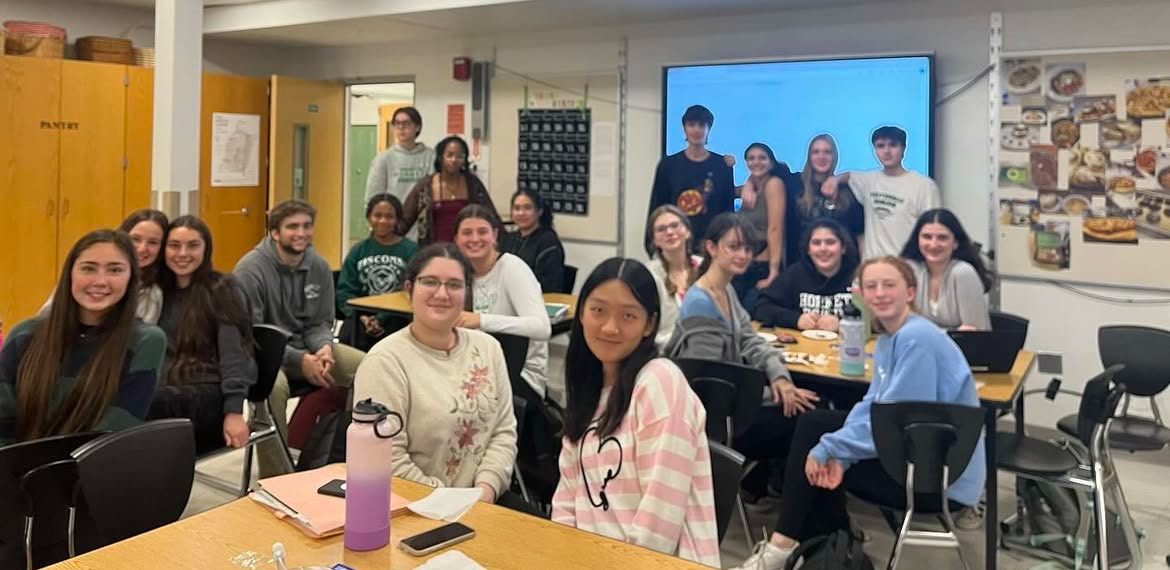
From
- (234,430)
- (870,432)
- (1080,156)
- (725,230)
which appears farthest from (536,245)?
(1080,156)

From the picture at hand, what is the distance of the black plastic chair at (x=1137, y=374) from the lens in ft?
10.9

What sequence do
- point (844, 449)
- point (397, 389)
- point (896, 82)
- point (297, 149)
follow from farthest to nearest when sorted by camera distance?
point (297, 149) < point (896, 82) < point (844, 449) < point (397, 389)

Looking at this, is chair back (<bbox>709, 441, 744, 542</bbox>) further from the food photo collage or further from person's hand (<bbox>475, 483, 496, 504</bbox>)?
the food photo collage

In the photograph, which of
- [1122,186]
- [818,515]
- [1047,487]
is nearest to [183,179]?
[818,515]

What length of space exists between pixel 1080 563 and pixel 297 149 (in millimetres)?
6568

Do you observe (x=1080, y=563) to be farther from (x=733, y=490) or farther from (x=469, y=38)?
(x=469, y=38)

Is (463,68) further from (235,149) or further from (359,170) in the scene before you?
(359,170)

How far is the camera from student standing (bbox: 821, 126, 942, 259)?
4.88 m

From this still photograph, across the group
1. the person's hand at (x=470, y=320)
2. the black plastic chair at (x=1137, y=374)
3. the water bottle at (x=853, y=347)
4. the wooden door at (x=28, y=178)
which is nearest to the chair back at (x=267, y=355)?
the person's hand at (x=470, y=320)

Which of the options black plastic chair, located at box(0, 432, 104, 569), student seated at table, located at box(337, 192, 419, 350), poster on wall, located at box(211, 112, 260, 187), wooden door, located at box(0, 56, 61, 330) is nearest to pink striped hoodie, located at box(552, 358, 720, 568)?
black plastic chair, located at box(0, 432, 104, 569)

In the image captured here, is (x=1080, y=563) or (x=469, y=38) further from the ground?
(x=469, y=38)

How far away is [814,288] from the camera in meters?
4.16

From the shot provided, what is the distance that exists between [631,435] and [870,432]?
1.12 meters

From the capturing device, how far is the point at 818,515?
2.84m
